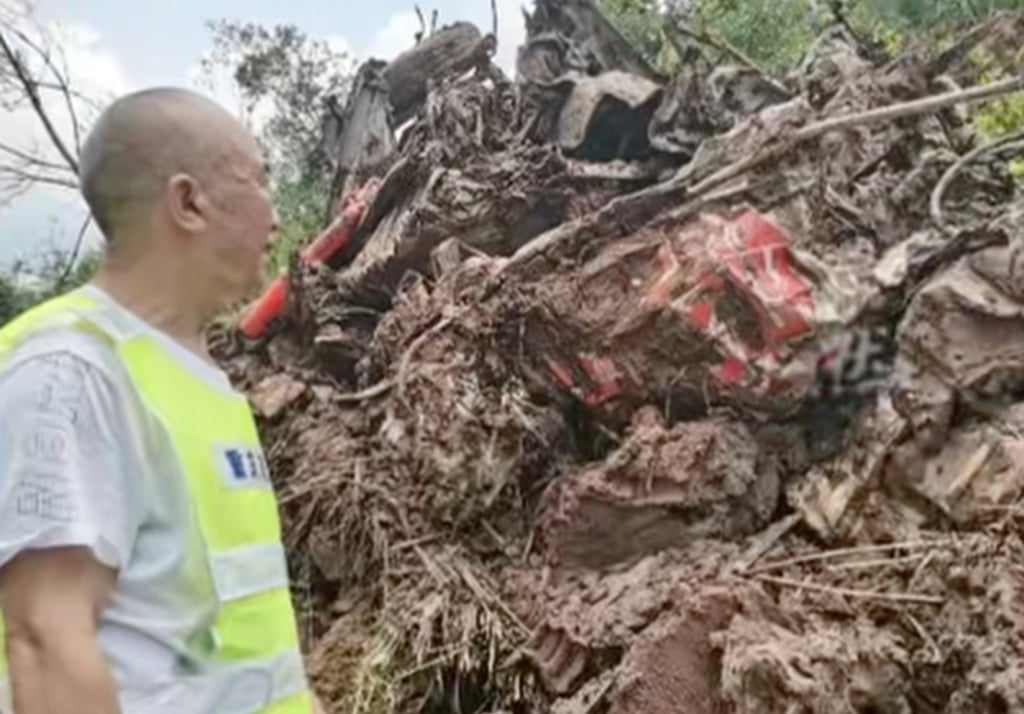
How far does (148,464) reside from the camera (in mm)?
919

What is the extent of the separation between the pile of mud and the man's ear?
4.94ft

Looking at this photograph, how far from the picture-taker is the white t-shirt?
2.84 feet

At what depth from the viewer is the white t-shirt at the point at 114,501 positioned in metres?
0.86

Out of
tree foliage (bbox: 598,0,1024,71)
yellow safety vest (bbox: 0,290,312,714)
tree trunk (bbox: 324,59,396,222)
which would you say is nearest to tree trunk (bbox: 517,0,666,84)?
tree trunk (bbox: 324,59,396,222)

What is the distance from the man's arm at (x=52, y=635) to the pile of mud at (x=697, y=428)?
5.08 ft

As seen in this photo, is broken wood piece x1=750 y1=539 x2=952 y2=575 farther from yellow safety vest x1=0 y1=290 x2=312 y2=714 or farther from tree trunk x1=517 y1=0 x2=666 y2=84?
tree trunk x1=517 y1=0 x2=666 y2=84

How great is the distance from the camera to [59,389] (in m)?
0.88

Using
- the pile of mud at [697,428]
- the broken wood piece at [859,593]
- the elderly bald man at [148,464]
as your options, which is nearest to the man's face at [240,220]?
the elderly bald man at [148,464]

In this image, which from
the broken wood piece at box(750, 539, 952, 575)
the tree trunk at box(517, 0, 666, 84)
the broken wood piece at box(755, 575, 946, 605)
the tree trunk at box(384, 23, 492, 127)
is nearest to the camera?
the broken wood piece at box(755, 575, 946, 605)

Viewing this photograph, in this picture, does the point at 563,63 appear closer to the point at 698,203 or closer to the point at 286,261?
the point at 286,261

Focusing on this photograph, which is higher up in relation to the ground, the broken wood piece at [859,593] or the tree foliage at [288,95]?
the tree foliage at [288,95]

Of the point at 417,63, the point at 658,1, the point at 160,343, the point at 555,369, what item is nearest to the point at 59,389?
the point at 160,343

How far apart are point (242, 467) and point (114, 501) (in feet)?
0.44

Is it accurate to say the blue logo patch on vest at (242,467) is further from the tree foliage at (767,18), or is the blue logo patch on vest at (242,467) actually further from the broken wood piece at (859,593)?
the tree foliage at (767,18)
